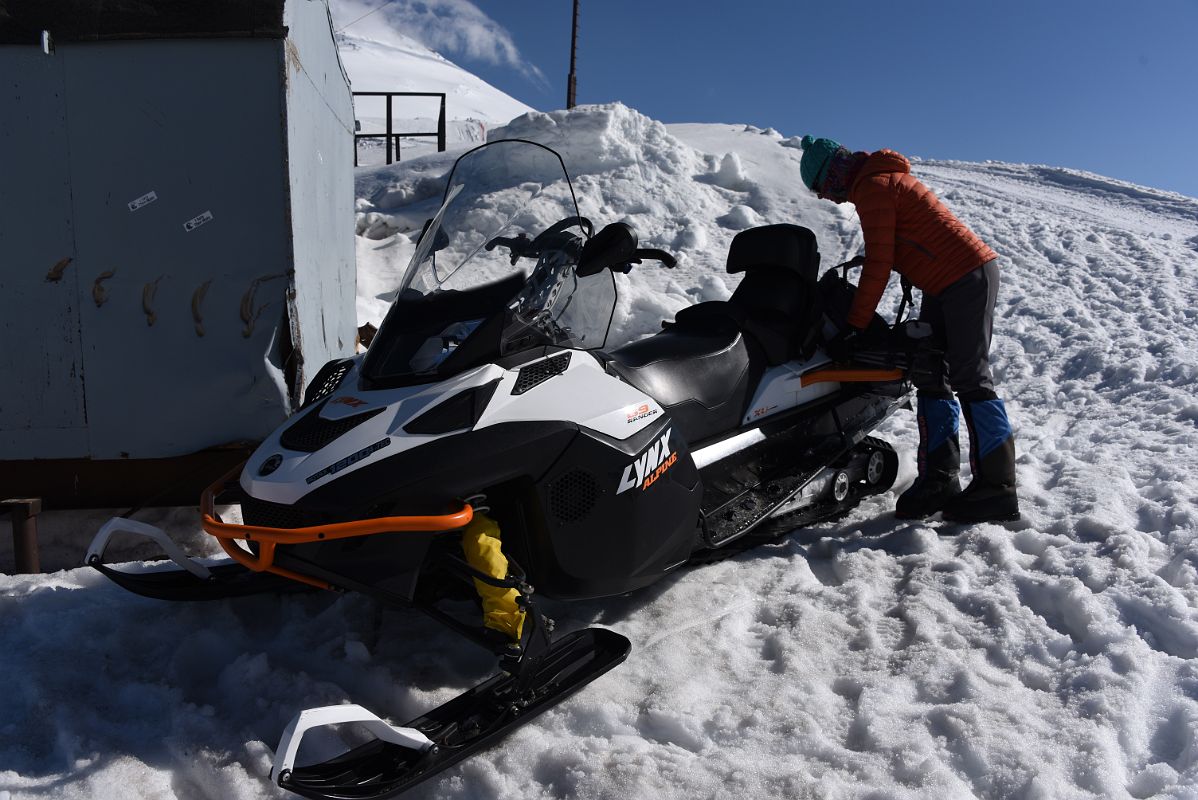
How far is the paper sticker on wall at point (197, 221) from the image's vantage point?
3752 millimetres

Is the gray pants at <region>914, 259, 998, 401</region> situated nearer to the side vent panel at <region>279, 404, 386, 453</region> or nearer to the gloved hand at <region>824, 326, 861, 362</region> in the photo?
the gloved hand at <region>824, 326, 861, 362</region>

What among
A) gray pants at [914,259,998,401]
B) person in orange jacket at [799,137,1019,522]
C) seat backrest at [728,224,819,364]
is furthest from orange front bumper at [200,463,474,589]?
gray pants at [914,259,998,401]

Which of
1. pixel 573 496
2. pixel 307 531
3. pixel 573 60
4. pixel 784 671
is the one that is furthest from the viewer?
pixel 573 60

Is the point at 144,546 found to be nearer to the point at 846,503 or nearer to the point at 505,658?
the point at 505,658

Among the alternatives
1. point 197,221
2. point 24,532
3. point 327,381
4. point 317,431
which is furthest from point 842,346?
point 24,532

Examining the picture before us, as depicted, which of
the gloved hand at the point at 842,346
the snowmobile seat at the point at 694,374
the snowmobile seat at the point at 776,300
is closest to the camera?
the snowmobile seat at the point at 694,374

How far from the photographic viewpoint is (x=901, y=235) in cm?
382

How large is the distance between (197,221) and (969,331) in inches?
135

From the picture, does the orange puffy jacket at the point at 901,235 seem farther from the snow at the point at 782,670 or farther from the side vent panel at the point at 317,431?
the side vent panel at the point at 317,431

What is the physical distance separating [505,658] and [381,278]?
20.6 ft

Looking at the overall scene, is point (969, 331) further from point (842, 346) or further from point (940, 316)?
point (842, 346)

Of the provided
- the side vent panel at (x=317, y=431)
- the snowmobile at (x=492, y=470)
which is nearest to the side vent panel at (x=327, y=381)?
the snowmobile at (x=492, y=470)

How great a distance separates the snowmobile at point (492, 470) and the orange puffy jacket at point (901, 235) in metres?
0.87

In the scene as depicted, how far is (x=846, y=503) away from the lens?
3861 millimetres
